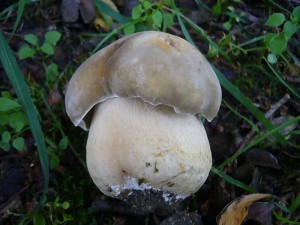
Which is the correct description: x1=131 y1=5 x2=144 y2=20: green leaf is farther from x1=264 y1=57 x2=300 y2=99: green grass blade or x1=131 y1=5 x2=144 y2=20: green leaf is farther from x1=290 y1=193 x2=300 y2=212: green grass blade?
x1=290 y1=193 x2=300 y2=212: green grass blade

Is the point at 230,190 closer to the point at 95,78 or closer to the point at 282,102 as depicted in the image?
the point at 282,102

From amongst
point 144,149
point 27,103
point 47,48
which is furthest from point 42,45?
point 144,149

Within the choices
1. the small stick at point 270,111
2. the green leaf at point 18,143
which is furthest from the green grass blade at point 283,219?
the green leaf at point 18,143

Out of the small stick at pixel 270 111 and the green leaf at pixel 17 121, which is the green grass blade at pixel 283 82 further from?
the green leaf at pixel 17 121

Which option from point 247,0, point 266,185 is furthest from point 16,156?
point 247,0

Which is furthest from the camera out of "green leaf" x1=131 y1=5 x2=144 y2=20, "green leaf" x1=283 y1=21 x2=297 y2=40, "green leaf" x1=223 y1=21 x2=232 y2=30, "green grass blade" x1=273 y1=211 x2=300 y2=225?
"green leaf" x1=223 y1=21 x2=232 y2=30

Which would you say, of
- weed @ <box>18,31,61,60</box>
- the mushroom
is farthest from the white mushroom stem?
weed @ <box>18,31,61,60</box>

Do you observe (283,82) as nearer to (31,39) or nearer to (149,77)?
(149,77)
